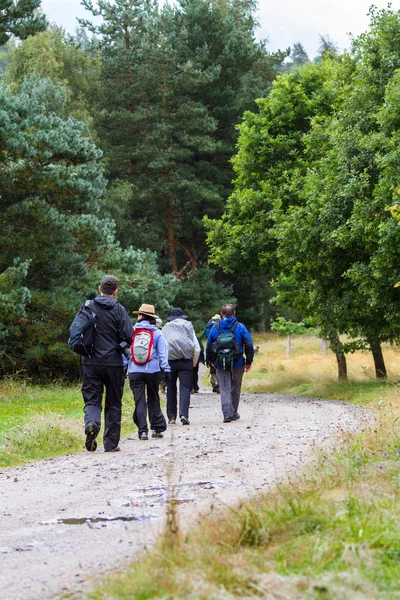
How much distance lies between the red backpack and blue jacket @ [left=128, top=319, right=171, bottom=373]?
2.2 inches

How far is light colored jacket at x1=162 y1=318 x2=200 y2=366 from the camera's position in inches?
580

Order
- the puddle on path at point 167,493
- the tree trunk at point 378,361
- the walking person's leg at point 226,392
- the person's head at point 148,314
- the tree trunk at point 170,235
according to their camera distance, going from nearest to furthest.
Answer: the puddle on path at point 167,493, the person's head at point 148,314, the walking person's leg at point 226,392, the tree trunk at point 378,361, the tree trunk at point 170,235

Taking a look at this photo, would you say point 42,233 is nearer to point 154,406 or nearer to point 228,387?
point 228,387

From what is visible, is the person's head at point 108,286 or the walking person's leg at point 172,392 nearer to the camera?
the person's head at point 108,286

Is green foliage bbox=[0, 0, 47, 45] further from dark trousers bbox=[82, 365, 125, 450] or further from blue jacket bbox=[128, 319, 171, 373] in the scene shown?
dark trousers bbox=[82, 365, 125, 450]

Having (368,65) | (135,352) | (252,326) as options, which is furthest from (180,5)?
(135,352)

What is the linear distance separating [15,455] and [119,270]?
18.7 m

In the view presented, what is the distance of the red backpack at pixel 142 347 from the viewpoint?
40.3ft

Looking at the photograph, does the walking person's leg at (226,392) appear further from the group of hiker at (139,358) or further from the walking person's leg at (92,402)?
the walking person's leg at (92,402)

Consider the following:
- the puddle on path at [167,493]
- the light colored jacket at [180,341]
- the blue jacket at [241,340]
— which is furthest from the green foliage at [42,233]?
the puddle on path at [167,493]

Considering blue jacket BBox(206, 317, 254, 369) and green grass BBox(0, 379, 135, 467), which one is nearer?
green grass BBox(0, 379, 135, 467)

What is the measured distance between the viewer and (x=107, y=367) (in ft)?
35.1

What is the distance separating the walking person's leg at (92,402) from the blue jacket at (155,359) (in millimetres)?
1526

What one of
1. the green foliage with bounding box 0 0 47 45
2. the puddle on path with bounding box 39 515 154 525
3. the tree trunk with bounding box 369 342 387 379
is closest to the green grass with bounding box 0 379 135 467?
the puddle on path with bounding box 39 515 154 525
